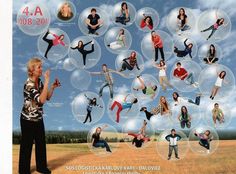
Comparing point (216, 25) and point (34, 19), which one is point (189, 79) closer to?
point (216, 25)

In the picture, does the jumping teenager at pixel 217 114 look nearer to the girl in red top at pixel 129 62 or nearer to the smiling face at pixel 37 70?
the girl in red top at pixel 129 62

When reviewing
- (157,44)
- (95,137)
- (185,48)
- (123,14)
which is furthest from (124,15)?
(95,137)

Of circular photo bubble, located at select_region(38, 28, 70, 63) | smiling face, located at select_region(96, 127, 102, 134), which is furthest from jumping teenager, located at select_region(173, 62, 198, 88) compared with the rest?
circular photo bubble, located at select_region(38, 28, 70, 63)

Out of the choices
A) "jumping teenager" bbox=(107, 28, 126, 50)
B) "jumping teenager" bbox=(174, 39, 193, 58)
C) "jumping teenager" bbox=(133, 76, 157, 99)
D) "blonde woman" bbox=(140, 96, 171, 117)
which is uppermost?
"jumping teenager" bbox=(107, 28, 126, 50)

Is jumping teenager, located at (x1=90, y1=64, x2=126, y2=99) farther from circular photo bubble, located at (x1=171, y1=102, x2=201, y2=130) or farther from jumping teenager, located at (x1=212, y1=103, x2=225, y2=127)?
jumping teenager, located at (x1=212, y1=103, x2=225, y2=127)

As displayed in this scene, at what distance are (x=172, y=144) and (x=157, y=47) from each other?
904 mm

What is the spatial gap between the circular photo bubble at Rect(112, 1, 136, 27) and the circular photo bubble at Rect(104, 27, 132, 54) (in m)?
0.07

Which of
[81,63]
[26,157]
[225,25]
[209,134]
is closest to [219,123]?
[209,134]

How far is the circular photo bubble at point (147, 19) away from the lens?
391 centimetres

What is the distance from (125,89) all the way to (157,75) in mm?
324

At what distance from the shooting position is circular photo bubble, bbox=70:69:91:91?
3891 mm

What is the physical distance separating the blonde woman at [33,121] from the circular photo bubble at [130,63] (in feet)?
2.23

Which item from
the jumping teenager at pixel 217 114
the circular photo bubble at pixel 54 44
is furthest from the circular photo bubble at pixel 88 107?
the jumping teenager at pixel 217 114

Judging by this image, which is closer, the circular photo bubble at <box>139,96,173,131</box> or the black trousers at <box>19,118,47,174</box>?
the black trousers at <box>19,118,47,174</box>
